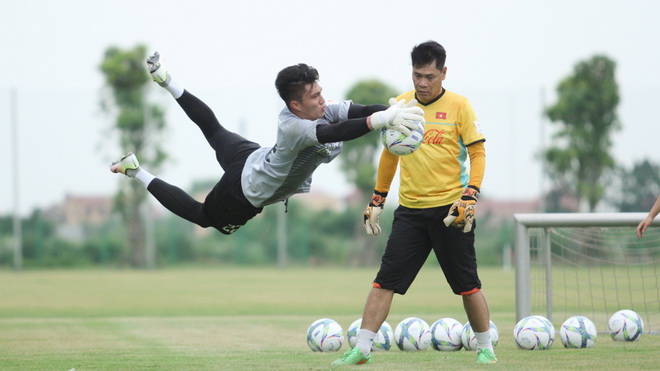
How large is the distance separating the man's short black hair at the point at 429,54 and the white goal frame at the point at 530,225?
11.8 ft

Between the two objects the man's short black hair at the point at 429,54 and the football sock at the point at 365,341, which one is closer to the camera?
the man's short black hair at the point at 429,54

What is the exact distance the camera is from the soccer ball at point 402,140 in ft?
21.6

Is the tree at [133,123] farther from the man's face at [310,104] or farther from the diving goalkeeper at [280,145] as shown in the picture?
the man's face at [310,104]

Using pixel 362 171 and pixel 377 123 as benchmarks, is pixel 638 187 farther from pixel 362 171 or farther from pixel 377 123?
pixel 377 123

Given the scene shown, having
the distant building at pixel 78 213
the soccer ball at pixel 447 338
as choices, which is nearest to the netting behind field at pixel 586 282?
the soccer ball at pixel 447 338

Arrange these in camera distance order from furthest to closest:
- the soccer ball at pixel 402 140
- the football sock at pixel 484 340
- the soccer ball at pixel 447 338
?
the soccer ball at pixel 447 338, the football sock at pixel 484 340, the soccer ball at pixel 402 140

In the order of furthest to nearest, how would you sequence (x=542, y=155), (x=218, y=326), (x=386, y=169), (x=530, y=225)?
1. (x=542, y=155)
2. (x=218, y=326)
3. (x=530, y=225)
4. (x=386, y=169)

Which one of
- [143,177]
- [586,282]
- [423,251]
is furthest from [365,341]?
[586,282]

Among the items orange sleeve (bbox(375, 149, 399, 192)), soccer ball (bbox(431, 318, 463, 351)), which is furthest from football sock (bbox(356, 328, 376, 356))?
soccer ball (bbox(431, 318, 463, 351))

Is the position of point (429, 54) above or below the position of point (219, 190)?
above

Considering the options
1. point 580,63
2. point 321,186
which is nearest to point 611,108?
point 580,63

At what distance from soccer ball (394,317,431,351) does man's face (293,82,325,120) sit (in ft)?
8.33

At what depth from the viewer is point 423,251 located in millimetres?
7273

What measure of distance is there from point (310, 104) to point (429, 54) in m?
0.99
